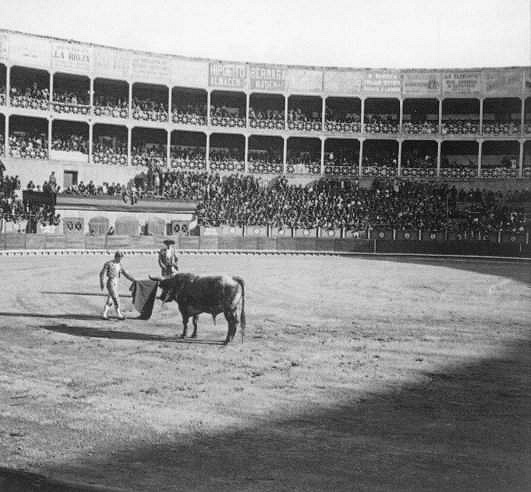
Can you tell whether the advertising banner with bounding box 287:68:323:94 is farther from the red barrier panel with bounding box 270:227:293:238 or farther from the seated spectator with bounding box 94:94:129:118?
the red barrier panel with bounding box 270:227:293:238

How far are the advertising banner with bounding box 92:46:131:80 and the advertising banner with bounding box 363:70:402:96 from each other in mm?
15860

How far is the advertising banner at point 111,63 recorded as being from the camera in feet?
146

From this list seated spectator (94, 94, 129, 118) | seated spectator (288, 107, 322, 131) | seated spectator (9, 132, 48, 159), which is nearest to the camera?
seated spectator (9, 132, 48, 159)

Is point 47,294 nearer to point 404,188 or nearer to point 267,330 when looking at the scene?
point 267,330

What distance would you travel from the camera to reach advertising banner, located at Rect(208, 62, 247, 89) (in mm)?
48062

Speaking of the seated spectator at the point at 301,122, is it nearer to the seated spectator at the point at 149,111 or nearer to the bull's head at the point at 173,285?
the seated spectator at the point at 149,111

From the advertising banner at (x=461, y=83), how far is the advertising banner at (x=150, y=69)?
1856 centimetres

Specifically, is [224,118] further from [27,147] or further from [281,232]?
[27,147]

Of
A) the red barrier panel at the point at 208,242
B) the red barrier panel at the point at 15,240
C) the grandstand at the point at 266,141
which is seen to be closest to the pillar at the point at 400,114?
the grandstand at the point at 266,141

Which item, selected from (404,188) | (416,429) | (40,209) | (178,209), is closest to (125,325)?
(416,429)

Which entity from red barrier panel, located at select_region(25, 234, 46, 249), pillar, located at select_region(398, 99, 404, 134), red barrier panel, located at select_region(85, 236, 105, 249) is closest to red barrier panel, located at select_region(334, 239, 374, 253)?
pillar, located at select_region(398, 99, 404, 134)

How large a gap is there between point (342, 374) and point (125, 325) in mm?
5245

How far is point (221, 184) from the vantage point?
146ft

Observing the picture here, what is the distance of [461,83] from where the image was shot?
161 feet
